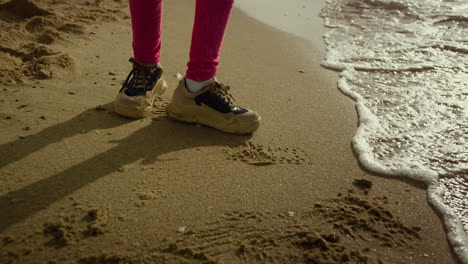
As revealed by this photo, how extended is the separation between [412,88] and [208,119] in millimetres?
1415

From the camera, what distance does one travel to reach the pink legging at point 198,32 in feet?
5.34

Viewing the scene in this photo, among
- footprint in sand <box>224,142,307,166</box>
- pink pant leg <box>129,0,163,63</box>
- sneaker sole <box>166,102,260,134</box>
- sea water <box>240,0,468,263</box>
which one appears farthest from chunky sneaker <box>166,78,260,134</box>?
sea water <box>240,0,468,263</box>

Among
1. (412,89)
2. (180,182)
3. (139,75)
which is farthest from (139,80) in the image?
(412,89)

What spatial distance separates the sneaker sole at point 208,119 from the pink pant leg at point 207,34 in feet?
0.53

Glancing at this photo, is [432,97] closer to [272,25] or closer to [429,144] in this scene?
[429,144]

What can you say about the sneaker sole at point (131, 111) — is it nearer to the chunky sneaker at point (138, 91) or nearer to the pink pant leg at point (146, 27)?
the chunky sneaker at point (138, 91)

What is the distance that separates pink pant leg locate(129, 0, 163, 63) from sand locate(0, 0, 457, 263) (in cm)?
28

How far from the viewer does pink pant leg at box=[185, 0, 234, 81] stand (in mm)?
1614

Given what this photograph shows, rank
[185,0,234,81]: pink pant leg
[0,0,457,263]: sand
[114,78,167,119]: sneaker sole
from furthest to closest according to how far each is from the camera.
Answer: [114,78,167,119]: sneaker sole → [185,0,234,81]: pink pant leg → [0,0,457,263]: sand

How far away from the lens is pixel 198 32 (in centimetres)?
166

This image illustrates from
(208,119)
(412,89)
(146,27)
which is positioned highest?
(146,27)

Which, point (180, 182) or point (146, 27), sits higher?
point (146, 27)

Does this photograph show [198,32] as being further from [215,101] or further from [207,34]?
[215,101]

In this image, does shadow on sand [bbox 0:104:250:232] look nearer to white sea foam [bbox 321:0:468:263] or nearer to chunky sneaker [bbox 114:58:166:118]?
chunky sneaker [bbox 114:58:166:118]
